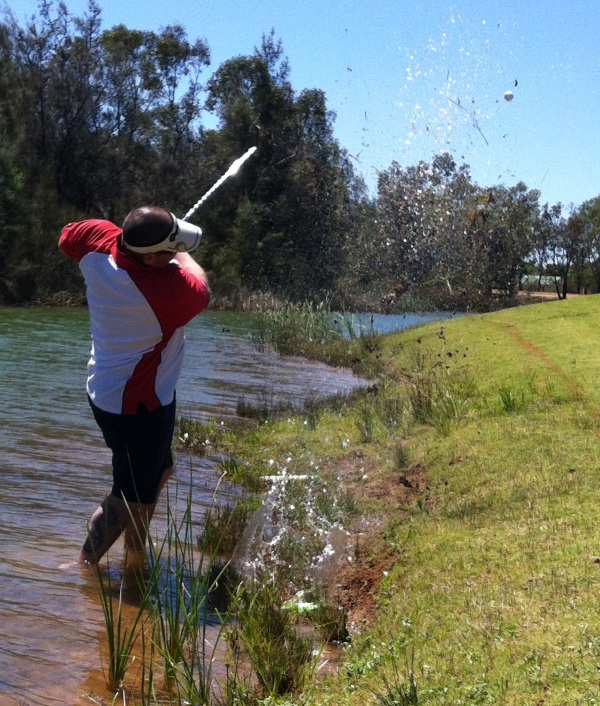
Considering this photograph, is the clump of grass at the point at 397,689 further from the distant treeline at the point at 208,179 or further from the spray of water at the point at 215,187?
the distant treeline at the point at 208,179

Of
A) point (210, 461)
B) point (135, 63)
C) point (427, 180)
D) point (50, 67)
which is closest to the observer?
point (210, 461)

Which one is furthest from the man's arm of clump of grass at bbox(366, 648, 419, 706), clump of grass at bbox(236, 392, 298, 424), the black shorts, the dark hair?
clump of grass at bbox(236, 392, 298, 424)

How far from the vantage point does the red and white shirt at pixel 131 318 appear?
5.06m

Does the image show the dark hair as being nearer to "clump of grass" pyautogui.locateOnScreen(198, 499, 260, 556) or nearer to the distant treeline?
"clump of grass" pyautogui.locateOnScreen(198, 499, 260, 556)

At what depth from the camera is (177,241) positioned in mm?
4887

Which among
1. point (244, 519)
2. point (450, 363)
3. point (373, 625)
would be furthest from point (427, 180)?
point (373, 625)

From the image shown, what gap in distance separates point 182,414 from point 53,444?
275 centimetres

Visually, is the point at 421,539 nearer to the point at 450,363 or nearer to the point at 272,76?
the point at 450,363

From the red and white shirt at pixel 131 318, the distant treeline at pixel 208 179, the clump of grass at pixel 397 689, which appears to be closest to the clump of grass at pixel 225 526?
the red and white shirt at pixel 131 318

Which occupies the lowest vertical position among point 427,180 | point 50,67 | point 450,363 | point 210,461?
point 210,461

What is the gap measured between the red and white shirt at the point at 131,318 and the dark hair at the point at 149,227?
0.74 feet

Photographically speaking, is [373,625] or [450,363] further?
[450,363]

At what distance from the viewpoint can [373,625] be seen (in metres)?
4.68

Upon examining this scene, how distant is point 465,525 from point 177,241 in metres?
2.42
